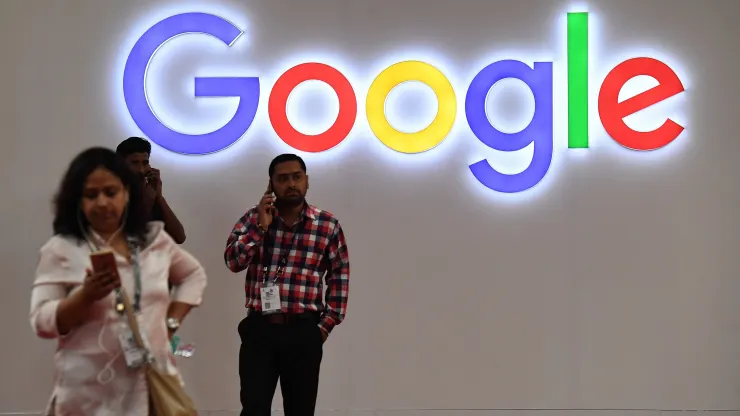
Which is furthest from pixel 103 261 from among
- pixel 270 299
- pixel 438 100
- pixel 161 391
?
pixel 438 100

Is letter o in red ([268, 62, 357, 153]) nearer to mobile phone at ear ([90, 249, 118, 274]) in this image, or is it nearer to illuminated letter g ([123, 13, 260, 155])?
illuminated letter g ([123, 13, 260, 155])

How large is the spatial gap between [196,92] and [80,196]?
265cm

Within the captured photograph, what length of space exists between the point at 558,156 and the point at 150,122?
8.01 feet

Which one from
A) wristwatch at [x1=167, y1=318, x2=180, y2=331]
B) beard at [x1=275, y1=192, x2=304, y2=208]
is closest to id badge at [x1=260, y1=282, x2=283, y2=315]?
beard at [x1=275, y1=192, x2=304, y2=208]

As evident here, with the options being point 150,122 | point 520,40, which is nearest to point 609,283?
point 520,40

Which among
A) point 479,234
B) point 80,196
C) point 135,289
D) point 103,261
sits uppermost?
point 80,196

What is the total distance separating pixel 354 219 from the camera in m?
5.37

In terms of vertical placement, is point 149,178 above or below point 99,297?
above

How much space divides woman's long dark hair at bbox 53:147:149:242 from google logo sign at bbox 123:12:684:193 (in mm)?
2512

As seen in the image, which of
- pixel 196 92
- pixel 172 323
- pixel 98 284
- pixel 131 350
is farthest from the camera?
pixel 196 92

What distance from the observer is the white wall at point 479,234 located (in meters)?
5.34

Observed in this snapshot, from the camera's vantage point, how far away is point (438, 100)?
5328mm

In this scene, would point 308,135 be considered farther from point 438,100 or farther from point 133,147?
point 133,147

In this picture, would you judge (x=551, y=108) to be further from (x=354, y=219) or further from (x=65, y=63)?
(x=65, y=63)
